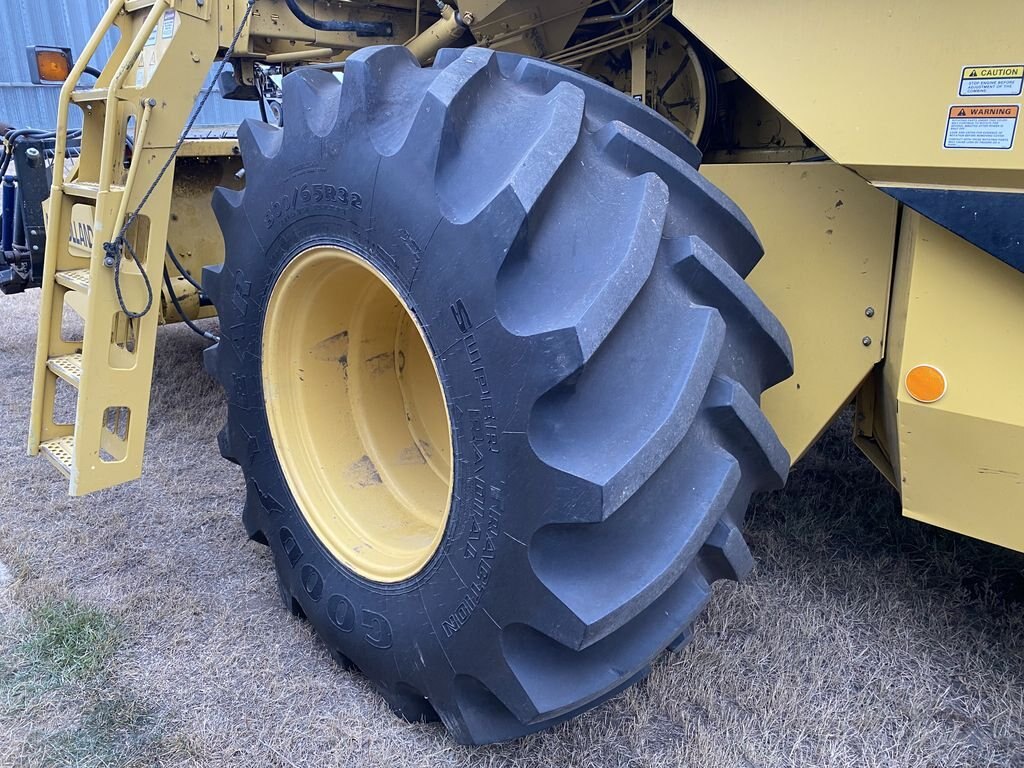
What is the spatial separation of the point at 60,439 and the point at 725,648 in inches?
81.6

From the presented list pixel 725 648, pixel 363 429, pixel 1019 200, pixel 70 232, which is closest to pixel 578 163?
pixel 1019 200

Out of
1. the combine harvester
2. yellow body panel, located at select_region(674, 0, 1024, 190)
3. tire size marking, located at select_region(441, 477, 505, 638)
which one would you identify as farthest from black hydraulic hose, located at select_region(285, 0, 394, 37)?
tire size marking, located at select_region(441, 477, 505, 638)

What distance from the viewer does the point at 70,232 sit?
2.54 metres

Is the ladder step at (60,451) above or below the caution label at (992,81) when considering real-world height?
below

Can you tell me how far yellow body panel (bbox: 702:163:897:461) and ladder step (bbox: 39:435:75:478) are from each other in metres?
1.92

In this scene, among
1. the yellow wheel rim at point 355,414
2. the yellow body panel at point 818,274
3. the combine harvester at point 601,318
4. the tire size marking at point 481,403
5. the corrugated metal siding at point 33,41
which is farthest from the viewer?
the corrugated metal siding at point 33,41

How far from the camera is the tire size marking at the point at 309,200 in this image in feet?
5.47

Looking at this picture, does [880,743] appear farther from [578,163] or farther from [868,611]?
[578,163]

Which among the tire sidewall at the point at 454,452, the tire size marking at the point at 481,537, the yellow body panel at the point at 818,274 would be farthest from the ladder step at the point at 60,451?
the yellow body panel at the point at 818,274

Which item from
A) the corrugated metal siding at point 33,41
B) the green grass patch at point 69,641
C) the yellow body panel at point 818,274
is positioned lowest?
the corrugated metal siding at point 33,41

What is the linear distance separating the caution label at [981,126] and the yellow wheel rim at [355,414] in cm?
114

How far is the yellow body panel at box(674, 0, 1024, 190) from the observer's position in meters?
1.22

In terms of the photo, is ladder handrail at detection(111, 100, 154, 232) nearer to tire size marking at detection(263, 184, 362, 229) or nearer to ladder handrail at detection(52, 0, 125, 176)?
ladder handrail at detection(52, 0, 125, 176)

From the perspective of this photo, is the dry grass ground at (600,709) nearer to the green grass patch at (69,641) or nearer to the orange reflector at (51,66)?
the green grass patch at (69,641)
